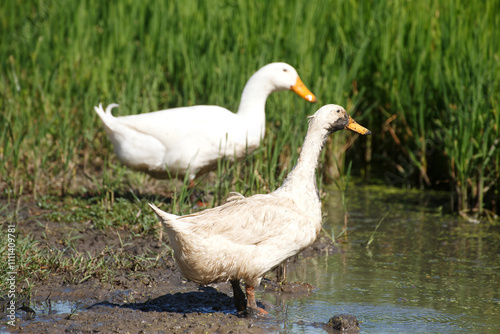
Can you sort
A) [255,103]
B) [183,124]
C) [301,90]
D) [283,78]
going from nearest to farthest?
[183,124]
[255,103]
[283,78]
[301,90]

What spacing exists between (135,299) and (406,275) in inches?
77.8

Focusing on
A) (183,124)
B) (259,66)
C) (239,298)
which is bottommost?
(239,298)

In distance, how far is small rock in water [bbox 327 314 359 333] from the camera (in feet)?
12.1

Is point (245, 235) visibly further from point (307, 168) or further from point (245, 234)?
point (307, 168)

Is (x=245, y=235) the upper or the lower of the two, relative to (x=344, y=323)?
upper

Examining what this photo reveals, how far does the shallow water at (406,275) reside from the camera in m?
3.94

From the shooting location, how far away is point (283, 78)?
615cm

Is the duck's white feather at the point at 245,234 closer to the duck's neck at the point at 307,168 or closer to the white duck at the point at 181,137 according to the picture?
the duck's neck at the point at 307,168

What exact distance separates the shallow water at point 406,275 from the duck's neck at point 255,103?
→ 1116 mm

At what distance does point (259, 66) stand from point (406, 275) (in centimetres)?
303

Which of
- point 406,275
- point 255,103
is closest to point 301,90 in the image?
point 255,103

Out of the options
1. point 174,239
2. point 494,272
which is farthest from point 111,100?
point 494,272

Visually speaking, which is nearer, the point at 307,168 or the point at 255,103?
the point at 307,168

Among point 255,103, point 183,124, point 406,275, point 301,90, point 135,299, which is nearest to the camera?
point 135,299
